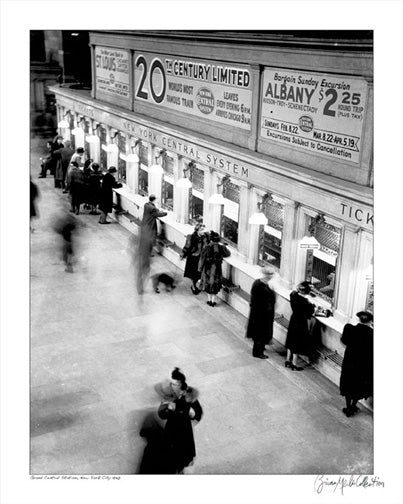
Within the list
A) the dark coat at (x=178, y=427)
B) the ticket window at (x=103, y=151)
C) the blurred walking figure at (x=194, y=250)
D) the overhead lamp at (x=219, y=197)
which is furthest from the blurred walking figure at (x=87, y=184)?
the dark coat at (x=178, y=427)

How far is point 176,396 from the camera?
7.43 metres

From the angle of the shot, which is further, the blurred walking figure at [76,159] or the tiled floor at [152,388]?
the blurred walking figure at [76,159]

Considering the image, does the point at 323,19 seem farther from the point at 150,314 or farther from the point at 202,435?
the point at 150,314

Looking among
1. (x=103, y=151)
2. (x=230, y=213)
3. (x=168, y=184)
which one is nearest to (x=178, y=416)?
(x=230, y=213)

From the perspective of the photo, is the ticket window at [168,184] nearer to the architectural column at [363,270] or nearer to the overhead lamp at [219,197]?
the overhead lamp at [219,197]

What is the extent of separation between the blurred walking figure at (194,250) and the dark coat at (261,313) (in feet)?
8.13

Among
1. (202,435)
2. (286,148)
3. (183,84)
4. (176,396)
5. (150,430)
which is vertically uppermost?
(183,84)

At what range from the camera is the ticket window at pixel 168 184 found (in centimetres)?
1570

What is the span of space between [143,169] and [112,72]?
3486 millimetres

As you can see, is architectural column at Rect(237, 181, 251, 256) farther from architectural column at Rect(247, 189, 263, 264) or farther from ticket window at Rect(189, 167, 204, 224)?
ticket window at Rect(189, 167, 204, 224)

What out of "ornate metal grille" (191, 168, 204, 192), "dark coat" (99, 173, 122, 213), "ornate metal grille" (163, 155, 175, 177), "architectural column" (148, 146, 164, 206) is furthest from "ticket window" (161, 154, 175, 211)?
"dark coat" (99, 173, 122, 213)

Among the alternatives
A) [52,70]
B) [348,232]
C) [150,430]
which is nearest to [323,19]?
[348,232]

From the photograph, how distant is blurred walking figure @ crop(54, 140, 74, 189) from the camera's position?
20.8 meters
